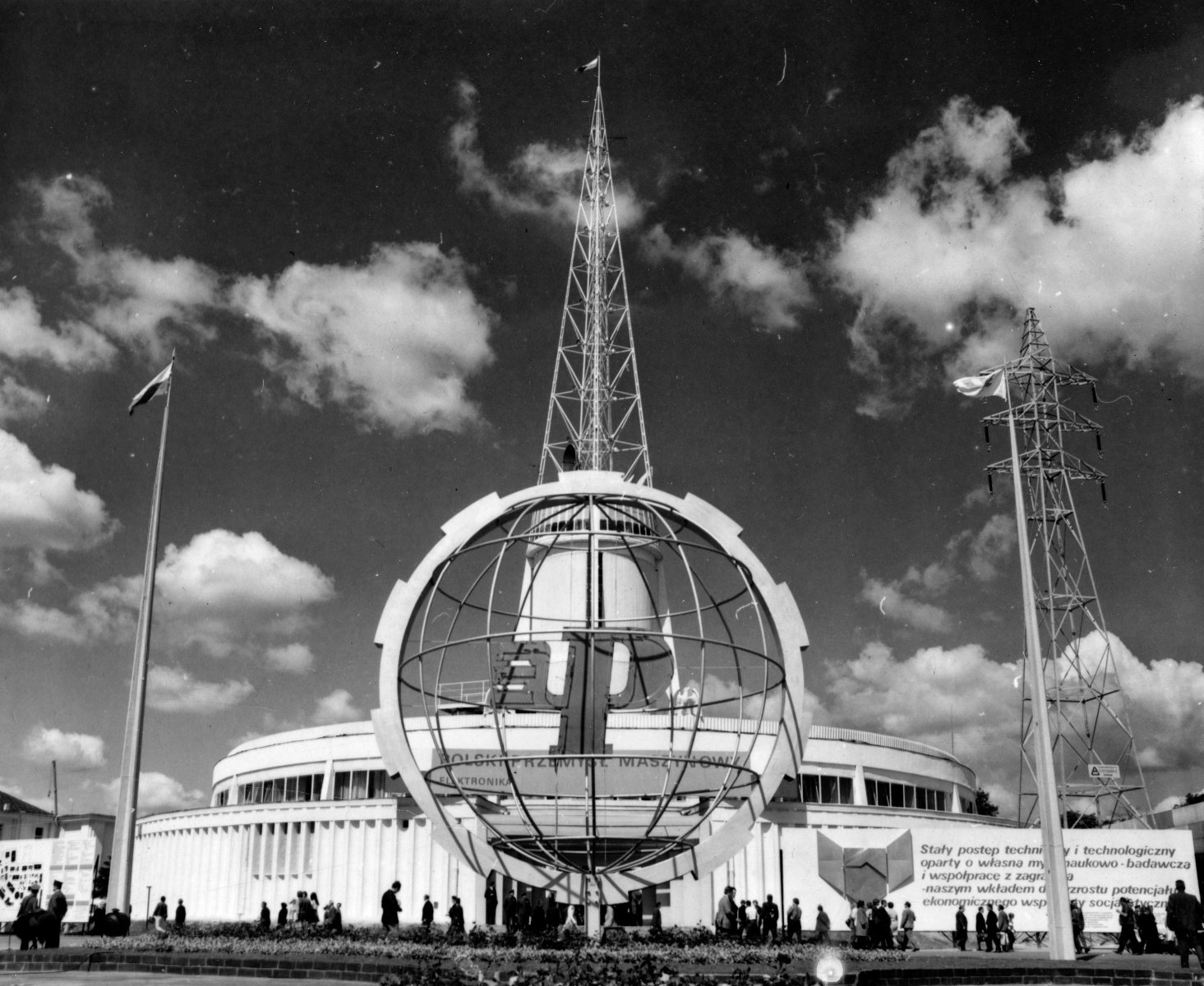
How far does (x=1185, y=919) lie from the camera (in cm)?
2055

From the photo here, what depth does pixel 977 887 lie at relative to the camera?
31281mm

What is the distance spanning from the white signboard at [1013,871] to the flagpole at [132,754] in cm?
1879

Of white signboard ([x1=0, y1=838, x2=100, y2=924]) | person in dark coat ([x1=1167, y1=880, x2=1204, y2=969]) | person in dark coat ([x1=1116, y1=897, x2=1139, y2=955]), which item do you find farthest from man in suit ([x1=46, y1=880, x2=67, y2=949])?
person in dark coat ([x1=1116, y1=897, x2=1139, y2=955])

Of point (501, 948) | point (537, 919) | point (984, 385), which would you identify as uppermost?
point (984, 385)

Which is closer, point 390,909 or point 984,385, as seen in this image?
point 984,385

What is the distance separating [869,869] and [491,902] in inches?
401

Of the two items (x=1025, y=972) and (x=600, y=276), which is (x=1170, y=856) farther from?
(x=600, y=276)

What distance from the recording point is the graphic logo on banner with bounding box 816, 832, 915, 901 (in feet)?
104

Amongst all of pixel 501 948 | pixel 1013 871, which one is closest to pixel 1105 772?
pixel 1013 871

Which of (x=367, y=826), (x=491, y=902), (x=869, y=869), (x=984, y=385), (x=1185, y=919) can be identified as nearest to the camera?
(x=1185, y=919)

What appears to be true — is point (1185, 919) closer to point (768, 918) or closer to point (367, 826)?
point (768, 918)

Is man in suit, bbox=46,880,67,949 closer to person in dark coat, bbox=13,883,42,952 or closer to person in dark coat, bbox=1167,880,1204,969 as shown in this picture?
person in dark coat, bbox=13,883,42,952

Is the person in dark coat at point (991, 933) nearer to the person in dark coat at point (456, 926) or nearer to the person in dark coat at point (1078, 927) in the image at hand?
the person in dark coat at point (1078, 927)

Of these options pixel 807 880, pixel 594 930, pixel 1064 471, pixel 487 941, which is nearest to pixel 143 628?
pixel 487 941
